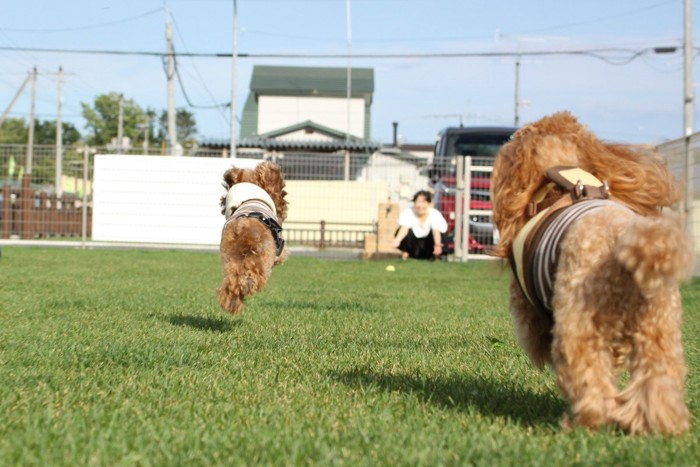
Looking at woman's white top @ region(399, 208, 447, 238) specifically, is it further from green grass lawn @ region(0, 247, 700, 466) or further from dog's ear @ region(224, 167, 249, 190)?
dog's ear @ region(224, 167, 249, 190)

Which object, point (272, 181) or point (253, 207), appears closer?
point (253, 207)

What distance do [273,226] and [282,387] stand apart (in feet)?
9.29

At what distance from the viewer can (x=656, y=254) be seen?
8.77 feet

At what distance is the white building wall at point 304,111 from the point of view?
6294cm

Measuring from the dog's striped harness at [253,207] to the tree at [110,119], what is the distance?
73.8 metres

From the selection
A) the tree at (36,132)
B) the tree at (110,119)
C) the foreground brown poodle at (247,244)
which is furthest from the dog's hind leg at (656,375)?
the tree at (36,132)

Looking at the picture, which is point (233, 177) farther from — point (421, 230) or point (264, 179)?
point (421, 230)

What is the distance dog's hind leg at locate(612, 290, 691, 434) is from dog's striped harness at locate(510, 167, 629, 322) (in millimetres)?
406

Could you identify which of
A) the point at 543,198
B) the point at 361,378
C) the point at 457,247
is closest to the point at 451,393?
the point at 361,378

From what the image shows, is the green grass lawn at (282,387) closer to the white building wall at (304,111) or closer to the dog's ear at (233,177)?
the dog's ear at (233,177)

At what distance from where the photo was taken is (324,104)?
2507 inches

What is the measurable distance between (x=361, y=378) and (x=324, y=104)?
197 ft

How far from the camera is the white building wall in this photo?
2478 inches

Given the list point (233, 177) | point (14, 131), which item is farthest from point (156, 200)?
point (14, 131)
